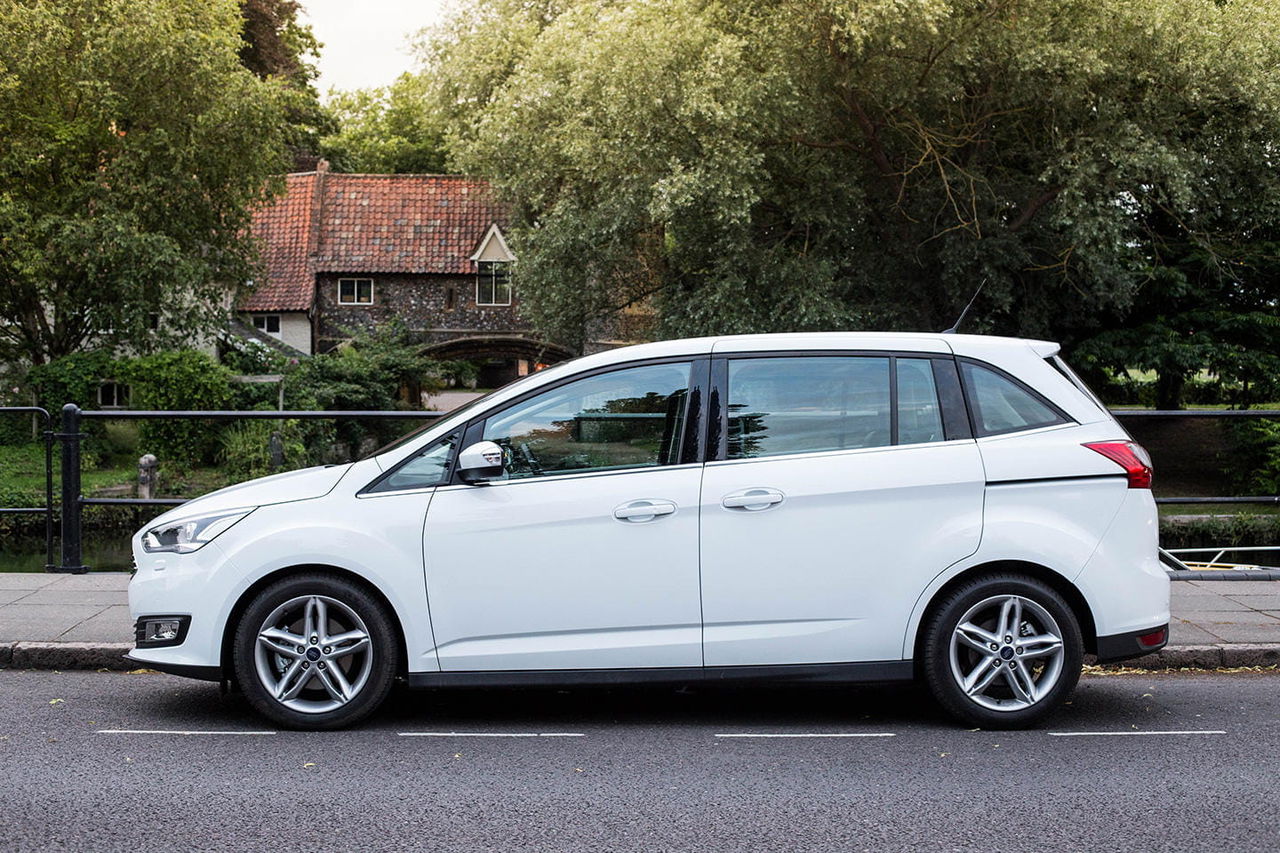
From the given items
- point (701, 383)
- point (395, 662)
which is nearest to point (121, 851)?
point (395, 662)

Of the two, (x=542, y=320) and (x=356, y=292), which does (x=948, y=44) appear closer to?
(x=542, y=320)

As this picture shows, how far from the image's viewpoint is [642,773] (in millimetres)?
5574

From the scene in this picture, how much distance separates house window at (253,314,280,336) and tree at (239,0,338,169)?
8.40 metres

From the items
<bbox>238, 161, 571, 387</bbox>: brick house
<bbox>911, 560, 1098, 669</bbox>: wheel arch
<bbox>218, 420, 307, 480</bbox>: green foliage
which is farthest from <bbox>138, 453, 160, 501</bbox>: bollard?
<bbox>238, 161, 571, 387</bbox>: brick house

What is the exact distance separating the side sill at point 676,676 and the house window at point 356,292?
5409 cm

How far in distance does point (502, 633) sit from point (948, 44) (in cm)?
2047

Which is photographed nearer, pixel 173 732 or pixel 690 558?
pixel 690 558

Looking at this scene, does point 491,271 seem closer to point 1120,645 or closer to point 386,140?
point 386,140

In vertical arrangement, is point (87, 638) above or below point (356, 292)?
below

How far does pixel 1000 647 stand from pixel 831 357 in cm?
159

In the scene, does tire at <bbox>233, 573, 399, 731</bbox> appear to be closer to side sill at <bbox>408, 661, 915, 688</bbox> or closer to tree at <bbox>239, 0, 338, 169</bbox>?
side sill at <bbox>408, 661, 915, 688</bbox>

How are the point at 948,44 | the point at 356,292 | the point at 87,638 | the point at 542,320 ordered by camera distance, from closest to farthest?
the point at 87,638
the point at 948,44
the point at 542,320
the point at 356,292

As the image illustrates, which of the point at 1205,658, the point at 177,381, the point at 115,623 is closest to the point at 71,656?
the point at 115,623

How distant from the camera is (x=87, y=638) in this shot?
7.95 metres
